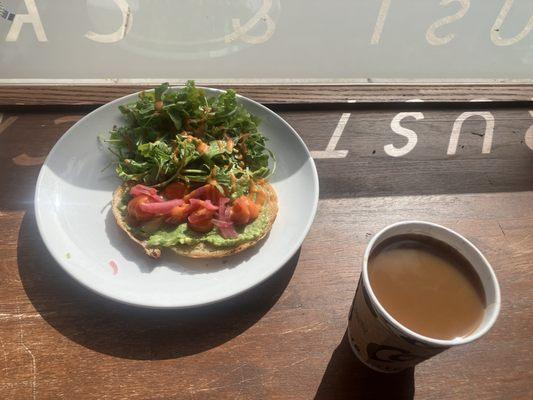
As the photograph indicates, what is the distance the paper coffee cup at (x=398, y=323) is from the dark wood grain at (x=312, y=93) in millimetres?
920

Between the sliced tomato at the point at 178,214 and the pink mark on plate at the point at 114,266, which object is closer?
the pink mark on plate at the point at 114,266

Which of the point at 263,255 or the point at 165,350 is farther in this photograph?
the point at 263,255

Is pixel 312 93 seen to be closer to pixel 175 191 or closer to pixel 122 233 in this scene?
pixel 175 191

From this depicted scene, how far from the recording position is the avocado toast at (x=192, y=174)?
52.3 inches

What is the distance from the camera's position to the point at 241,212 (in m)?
1.36

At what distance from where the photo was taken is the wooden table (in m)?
1.08

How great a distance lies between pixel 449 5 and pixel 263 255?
1815 millimetres

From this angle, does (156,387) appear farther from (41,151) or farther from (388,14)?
(388,14)

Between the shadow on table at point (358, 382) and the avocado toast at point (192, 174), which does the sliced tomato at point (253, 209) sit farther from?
the shadow on table at point (358, 382)

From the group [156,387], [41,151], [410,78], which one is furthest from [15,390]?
[410,78]

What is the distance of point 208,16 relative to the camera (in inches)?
84.7

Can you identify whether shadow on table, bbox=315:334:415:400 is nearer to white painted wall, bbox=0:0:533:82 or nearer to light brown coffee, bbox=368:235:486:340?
light brown coffee, bbox=368:235:486:340

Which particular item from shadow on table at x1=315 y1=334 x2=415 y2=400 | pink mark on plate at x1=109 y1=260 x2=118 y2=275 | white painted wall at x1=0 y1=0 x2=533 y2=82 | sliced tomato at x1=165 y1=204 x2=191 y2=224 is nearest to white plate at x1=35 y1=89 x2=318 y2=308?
pink mark on plate at x1=109 y1=260 x2=118 y2=275

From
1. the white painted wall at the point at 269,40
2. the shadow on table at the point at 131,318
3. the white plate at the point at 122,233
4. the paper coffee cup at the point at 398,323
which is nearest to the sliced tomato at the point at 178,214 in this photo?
the white plate at the point at 122,233
